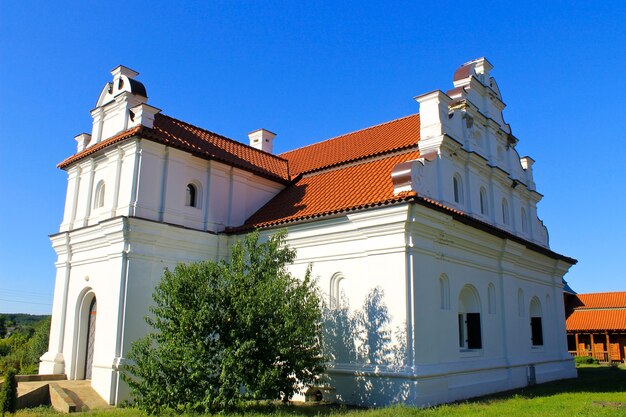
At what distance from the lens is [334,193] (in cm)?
1744

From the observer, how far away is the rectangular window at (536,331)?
21.7 metres

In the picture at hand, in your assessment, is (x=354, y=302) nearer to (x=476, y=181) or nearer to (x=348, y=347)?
(x=348, y=347)

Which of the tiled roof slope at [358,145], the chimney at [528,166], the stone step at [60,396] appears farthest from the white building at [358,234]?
the chimney at [528,166]

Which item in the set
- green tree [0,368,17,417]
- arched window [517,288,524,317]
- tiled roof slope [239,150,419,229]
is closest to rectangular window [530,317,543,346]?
arched window [517,288,524,317]

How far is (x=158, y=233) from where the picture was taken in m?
16.3

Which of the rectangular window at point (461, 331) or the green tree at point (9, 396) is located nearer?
the green tree at point (9, 396)

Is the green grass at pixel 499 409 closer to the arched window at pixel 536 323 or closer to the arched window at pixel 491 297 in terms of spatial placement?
the arched window at pixel 491 297

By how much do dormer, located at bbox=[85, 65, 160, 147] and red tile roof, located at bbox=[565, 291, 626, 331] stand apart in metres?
35.8

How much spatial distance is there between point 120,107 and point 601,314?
134 feet

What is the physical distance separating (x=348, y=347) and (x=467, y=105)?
946 centimetres

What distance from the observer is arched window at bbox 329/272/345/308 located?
51.0 ft

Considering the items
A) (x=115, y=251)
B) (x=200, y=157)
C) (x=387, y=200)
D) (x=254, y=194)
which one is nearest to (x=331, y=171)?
(x=254, y=194)

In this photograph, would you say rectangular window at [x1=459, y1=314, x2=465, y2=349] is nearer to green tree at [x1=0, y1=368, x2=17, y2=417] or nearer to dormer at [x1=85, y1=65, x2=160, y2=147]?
dormer at [x1=85, y1=65, x2=160, y2=147]

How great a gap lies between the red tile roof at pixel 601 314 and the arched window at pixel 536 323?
21181 millimetres
